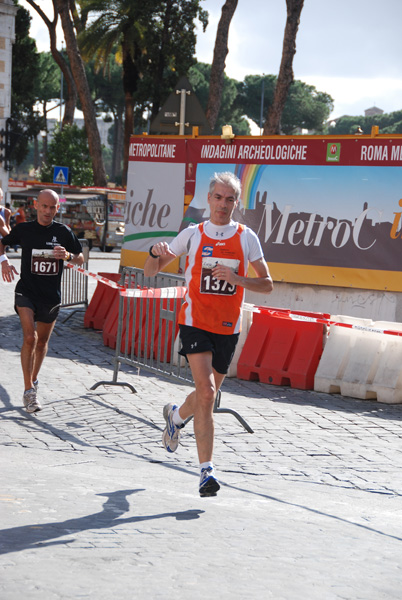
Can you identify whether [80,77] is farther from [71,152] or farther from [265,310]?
[265,310]

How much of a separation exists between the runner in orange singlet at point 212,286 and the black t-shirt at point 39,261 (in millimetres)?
2463

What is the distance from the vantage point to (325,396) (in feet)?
31.9

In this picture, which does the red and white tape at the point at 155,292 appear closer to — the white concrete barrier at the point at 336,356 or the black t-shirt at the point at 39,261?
the black t-shirt at the point at 39,261

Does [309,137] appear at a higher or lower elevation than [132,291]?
higher

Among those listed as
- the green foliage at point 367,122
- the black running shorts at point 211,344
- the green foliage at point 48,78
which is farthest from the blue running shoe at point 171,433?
the green foliage at point 367,122

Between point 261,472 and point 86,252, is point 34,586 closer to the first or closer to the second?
point 261,472

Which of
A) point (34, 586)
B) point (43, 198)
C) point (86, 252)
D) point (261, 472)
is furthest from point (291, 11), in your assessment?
point (34, 586)

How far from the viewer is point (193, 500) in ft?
18.4

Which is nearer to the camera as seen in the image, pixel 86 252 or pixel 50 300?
pixel 50 300

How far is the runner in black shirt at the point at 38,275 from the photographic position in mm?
8117

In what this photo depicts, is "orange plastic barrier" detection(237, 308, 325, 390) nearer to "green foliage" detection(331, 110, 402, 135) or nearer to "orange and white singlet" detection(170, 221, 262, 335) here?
"orange and white singlet" detection(170, 221, 262, 335)

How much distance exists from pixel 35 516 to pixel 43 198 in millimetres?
3701

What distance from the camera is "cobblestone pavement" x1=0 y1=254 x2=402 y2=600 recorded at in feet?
13.5

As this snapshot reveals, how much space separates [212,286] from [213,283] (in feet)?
0.06
